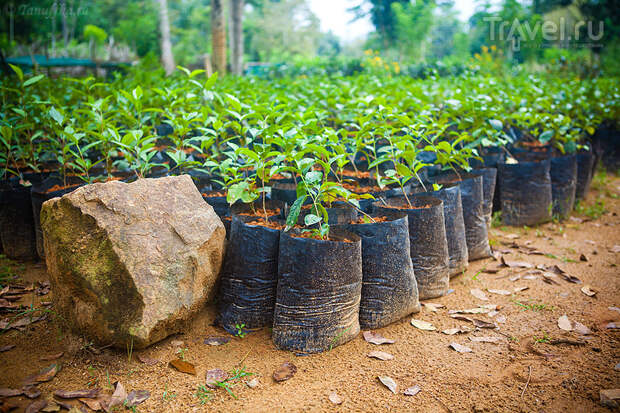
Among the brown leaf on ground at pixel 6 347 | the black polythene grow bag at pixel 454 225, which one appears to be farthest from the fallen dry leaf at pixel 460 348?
the brown leaf on ground at pixel 6 347

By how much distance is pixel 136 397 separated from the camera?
1.69m

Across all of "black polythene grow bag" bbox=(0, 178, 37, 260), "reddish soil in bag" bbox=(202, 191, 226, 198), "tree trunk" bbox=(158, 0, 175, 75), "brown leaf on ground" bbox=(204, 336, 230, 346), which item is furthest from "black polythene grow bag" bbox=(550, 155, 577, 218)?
"tree trunk" bbox=(158, 0, 175, 75)

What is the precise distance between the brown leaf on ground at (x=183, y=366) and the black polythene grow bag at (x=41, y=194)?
141 cm

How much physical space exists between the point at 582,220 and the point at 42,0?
2615 centimetres

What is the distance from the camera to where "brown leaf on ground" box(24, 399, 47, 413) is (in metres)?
1.57

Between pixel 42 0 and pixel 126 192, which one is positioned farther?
pixel 42 0

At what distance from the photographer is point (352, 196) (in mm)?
2182

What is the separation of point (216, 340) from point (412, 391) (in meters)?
0.97

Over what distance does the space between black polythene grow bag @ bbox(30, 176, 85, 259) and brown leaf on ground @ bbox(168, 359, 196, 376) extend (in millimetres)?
1405

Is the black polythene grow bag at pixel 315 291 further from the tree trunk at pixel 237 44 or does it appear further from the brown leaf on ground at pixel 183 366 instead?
the tree trunk at pixel 237 44

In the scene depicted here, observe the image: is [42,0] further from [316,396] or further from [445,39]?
[445,39]

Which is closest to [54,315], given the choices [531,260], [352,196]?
[352,196]

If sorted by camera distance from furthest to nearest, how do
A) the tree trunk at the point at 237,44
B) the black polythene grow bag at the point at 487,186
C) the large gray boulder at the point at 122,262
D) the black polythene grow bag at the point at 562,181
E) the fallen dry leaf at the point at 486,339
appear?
1. the tree trunk at the point at 237,44
2. the black polythene grow bag at the point at 562,181
3. the black polythene grow bag at the point at 487,186
4. the fallen dry leaf at the point at 486,339
5. the large gray boulder at the point at 122,262

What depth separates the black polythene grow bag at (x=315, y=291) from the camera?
1940mm
